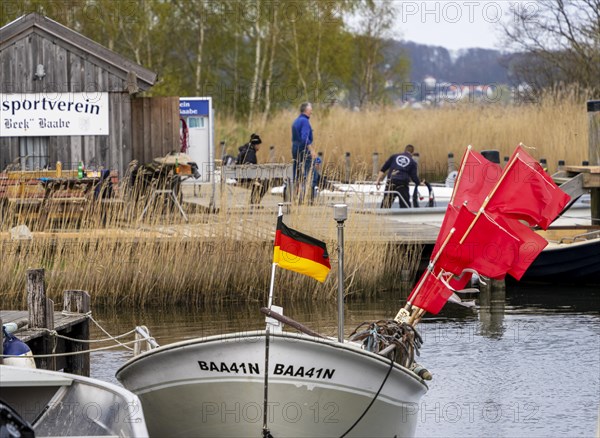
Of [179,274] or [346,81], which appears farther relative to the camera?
[346,81]

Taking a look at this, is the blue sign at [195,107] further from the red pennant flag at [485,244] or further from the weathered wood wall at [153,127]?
the red pennant flag at [485,244]

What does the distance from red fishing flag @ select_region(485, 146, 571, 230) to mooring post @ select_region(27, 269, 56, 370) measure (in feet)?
13.6

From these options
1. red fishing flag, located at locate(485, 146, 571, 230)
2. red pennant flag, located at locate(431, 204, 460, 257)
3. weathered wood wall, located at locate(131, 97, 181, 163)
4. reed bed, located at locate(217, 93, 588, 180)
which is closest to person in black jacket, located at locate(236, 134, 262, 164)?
weathered wood wall, located at locate(131, 97, 181, 163)

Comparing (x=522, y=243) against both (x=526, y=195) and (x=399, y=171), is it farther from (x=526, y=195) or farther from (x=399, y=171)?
(x=399, y=171)

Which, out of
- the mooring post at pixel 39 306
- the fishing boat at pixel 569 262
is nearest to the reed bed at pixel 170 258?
the fishing boat at pixel 569 262

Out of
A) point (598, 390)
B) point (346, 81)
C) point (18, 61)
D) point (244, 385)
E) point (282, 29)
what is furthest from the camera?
point (346, 81)

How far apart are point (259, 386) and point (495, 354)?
6021mm

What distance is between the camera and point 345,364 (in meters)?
9.52

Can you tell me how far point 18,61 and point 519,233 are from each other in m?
12.1

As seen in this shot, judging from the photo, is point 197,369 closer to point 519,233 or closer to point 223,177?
point 519,233

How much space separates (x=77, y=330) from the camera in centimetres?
1280

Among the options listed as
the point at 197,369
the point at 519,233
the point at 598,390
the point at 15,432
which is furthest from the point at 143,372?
the point at 598,390

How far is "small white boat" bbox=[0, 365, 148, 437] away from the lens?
8781 mm

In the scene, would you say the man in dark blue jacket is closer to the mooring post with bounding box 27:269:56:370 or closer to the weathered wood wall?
the weathered wood wall
